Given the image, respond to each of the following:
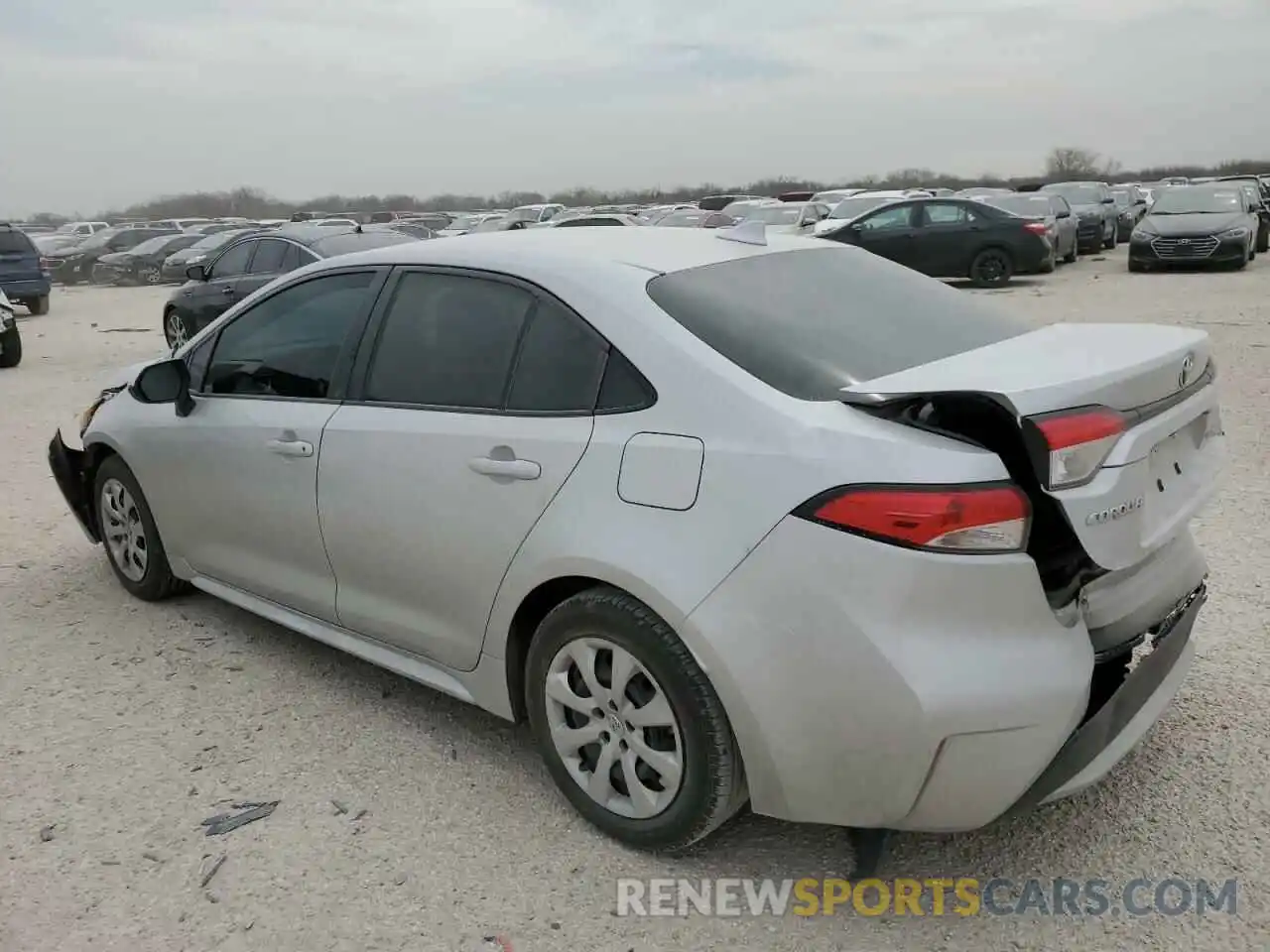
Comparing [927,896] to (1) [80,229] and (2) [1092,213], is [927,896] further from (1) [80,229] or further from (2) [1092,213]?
(1) [80,229]

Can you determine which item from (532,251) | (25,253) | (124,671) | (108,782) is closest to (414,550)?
(532,251)

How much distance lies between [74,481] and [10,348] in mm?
9552

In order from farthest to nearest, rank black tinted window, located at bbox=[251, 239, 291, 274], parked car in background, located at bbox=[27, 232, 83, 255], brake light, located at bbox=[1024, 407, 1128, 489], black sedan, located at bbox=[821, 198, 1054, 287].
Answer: parked car in background, located at bbox=[27, 232, 83, 255] < black sedan, located at bbox=[821, 198, 1054, 287] < black tinted window, located at bbox=[251, 239, 291, 274] < brake light, located at bbox=[1024, 407, 1128, 489]

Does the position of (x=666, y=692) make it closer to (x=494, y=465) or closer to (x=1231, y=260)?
(x=494, y=465)

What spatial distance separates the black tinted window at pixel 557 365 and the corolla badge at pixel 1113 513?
4.19 ft

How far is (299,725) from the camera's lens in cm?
372

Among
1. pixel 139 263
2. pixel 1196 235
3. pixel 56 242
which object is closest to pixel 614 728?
pixel 1196 235

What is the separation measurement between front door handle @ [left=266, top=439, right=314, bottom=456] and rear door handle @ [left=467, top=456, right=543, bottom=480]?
0.83m

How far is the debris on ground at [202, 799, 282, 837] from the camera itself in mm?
3117

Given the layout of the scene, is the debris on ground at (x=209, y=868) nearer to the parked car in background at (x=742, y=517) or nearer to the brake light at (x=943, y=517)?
the parked car in background at (x=742, y=517)

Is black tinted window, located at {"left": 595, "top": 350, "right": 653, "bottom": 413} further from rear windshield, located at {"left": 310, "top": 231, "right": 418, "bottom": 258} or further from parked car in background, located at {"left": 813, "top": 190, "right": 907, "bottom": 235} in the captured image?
parked car in background, located at {"left": 813, "top": 190, "right": 907, "bottom": 235}

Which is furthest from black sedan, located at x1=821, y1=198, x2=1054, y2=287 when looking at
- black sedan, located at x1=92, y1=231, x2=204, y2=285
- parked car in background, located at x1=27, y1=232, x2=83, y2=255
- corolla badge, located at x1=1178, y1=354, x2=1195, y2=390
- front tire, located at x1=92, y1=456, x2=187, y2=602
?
parked car in background, located at x1=27, y1=232, x2=83, y2=255

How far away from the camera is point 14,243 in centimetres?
1911

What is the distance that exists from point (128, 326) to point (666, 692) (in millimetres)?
17466
